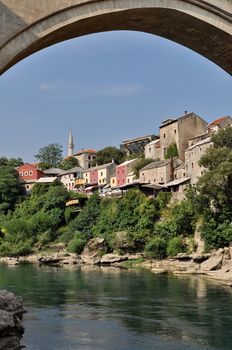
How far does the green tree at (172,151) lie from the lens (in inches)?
1713

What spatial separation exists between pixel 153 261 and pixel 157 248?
98 cm

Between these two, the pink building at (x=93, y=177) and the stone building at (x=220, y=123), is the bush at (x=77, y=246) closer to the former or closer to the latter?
the stone building at (x=220, y=123)

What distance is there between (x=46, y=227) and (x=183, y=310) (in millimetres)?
→ 29571

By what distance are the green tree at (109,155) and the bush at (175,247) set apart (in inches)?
1108

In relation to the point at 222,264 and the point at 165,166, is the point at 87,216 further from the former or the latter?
the point at 222,264

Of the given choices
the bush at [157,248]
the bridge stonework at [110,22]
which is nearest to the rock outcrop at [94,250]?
the bush at [157,248]

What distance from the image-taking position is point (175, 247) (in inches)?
1236

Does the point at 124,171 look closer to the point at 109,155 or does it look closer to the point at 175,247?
the point at 109,155

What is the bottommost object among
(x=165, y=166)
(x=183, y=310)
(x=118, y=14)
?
(x=183, y=310)

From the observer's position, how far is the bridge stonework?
15.8ft

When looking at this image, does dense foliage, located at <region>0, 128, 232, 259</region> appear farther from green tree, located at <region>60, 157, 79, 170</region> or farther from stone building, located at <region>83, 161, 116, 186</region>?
green tree, located at <region>60, 157, 79, 170</region>

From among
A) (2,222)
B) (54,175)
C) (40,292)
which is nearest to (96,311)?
(40,292)

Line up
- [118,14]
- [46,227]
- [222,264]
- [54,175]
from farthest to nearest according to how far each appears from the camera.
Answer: [54,175] → [46,227] → [222,264] → [118,14]

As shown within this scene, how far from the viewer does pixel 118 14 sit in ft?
17.0
